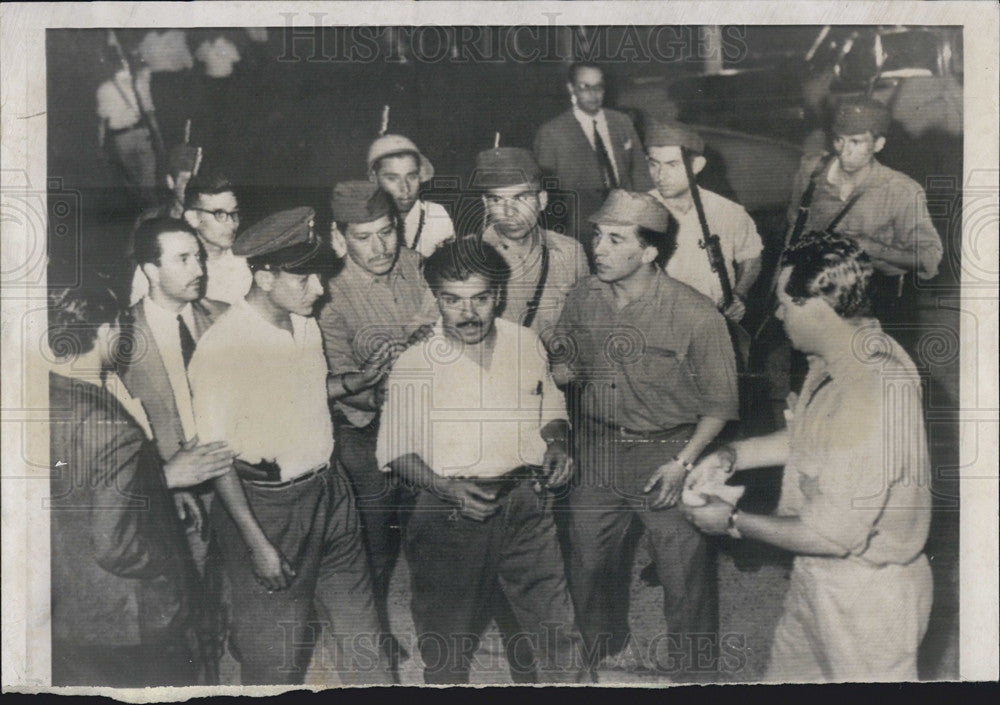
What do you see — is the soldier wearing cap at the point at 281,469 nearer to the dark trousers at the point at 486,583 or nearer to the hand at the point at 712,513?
the dark trousers at the point at 486,583

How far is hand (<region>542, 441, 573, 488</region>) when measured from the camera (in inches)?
138

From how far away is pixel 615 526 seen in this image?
351cm

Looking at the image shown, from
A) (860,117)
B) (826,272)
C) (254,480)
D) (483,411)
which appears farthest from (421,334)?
(860,117)

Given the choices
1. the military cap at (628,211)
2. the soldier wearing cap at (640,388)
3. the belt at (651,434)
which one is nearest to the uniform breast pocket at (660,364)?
the soldier wearing cap at (640,388)

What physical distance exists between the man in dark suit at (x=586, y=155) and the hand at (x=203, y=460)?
1280 millimetres

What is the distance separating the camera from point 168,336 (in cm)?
352

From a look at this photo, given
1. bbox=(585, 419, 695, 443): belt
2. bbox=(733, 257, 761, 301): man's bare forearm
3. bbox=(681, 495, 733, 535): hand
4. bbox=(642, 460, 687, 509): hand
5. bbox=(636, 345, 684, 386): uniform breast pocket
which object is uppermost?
bbox=(733, 257, 761, 301): man's bare forearm

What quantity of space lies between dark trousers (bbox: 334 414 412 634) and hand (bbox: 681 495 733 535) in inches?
35.1

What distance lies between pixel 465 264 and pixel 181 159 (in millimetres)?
945

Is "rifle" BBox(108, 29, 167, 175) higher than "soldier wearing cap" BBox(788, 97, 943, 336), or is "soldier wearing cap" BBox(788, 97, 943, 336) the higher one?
"rifle" BBox(108, 29, 167, 175)

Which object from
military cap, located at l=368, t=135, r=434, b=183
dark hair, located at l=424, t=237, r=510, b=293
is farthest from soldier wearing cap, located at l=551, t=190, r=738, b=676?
military cap, located at l=368, t=135, r=434, b=183

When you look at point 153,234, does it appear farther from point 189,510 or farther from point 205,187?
point 189,510

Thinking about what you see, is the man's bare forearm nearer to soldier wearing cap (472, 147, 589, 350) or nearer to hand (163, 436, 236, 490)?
soldier wearing cap (472, 147, 589, 350)

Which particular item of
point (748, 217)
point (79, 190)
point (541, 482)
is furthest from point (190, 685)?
point (748, 217)
